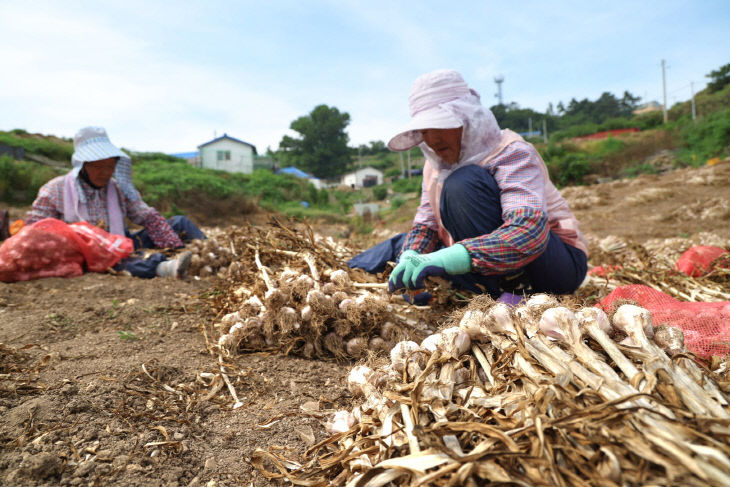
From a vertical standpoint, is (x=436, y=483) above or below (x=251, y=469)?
above

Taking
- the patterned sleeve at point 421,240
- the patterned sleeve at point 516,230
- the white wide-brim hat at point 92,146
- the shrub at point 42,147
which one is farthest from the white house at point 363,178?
the patterned sleeve at point 516,230

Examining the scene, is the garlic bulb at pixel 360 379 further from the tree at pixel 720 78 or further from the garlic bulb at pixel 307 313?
the tree at pixel 720 78

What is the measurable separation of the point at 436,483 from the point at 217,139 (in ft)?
122

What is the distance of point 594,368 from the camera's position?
927mm

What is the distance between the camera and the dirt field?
1108 mm

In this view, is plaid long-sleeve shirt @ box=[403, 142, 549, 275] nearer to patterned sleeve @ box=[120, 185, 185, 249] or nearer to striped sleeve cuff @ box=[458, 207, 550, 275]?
striped sleeve cuff @ box=[458, 207, 550, 275]

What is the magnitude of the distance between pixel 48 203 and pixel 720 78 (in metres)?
40.4

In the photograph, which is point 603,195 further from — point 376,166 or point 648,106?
point 648,106

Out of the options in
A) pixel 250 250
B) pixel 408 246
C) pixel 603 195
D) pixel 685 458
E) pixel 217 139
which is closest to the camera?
pixel 685 458

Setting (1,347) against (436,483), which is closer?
(436,483)

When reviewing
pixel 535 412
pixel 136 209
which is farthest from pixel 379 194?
pixel 535 412

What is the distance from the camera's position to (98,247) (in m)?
3.42

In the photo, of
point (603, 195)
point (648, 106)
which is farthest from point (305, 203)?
point (648, 106)

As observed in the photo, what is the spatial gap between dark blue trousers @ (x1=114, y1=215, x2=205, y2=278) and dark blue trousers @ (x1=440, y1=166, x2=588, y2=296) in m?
2.67
